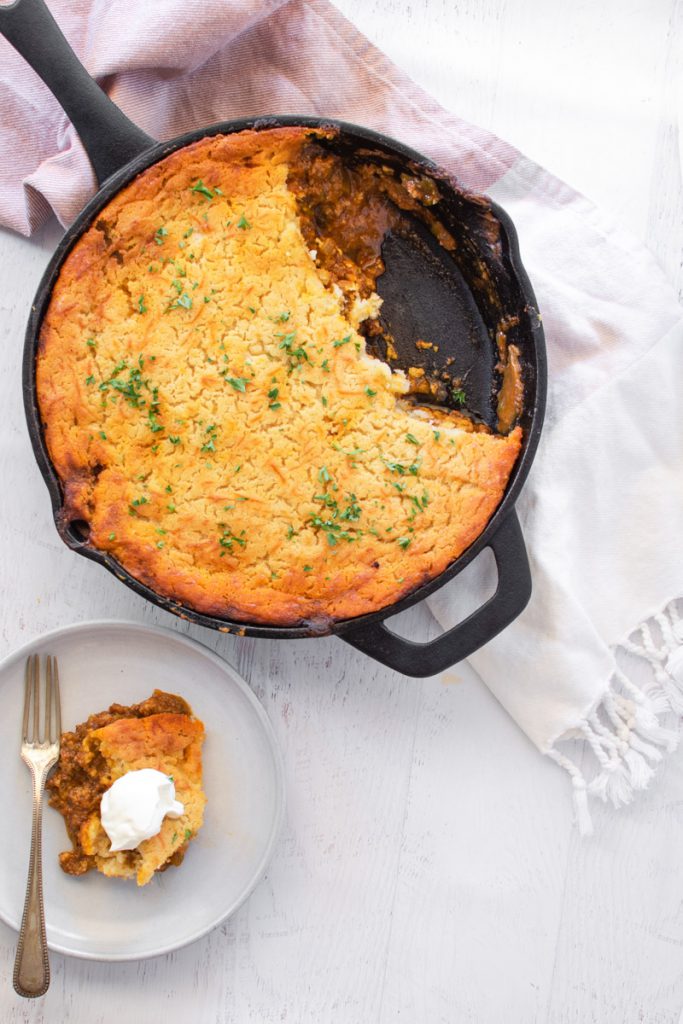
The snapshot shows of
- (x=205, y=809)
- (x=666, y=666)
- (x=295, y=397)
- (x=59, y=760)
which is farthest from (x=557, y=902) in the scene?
(x=295, y=397)

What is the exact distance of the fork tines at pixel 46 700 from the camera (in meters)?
2.34

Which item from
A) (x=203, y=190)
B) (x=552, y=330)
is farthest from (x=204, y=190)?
(x=552, y=330)

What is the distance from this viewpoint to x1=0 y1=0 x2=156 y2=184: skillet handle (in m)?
2.01

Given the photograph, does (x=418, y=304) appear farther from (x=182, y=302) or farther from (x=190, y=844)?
(x=190, y=844)

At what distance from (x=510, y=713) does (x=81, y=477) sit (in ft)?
4.45

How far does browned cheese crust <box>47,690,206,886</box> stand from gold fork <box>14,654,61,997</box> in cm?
4

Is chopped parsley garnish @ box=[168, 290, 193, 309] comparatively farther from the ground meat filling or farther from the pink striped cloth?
the ground meat filling

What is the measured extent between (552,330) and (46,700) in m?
1.66

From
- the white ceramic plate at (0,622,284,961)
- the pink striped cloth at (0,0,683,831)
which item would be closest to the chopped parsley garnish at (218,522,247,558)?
the white ceramic plate at (0,622,284,961)

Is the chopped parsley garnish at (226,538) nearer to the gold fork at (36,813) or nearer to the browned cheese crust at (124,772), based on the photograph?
the browned cheese crust at (124,772)

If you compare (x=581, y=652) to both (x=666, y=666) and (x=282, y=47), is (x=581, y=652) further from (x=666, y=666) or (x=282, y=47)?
(x=282, y=47)

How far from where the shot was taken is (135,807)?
222 cm

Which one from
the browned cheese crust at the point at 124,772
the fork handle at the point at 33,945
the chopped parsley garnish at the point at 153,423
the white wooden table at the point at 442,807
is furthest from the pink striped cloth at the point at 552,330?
the fork handle at the point at 33,945

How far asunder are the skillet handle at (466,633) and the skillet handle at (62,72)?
1298 millimetres
